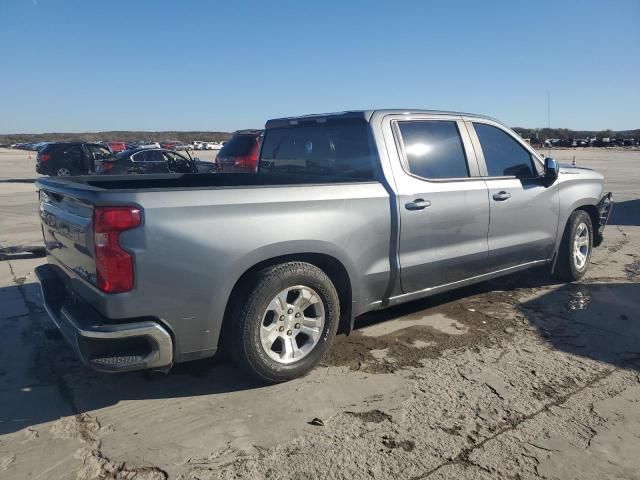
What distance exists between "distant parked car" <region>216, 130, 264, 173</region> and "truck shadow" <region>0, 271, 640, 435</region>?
7471 mm

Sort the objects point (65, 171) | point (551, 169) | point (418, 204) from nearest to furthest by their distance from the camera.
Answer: point (418, 204)
point (551, 169)
point (65, 171)

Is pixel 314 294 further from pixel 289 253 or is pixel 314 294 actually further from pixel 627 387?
pixel 627 387

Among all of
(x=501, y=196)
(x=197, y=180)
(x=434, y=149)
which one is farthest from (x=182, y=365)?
(x=501, y=196)

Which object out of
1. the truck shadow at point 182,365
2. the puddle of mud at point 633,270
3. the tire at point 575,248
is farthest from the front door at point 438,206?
the puddle of mud at point 633,270

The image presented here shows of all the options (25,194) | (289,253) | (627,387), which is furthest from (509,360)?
(25,194)

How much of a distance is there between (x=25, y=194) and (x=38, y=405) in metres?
15.8

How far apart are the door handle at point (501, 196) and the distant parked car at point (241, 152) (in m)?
8.50

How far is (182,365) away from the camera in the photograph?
4.07 m

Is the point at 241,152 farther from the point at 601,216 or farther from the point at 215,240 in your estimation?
the point at 215,240

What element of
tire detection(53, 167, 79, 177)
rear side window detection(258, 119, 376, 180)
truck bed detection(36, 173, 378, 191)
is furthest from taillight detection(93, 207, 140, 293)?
tire detection(53, 167, 79, 177)

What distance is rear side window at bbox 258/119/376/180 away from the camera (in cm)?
432

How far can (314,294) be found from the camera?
3.76 m

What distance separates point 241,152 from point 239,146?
25 centimetres

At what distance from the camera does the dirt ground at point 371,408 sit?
2.84 m
